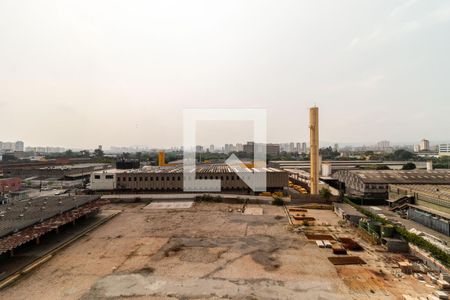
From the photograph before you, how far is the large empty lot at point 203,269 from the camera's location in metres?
13.5

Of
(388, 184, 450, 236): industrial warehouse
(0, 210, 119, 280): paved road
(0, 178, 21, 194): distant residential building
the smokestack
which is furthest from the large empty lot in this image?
(0, 178, 21, 194): distant residential building

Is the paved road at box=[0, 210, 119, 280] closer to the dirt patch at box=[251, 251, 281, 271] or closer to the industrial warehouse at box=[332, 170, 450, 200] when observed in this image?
the dirt patch at box=[251, 251, 281, 271]

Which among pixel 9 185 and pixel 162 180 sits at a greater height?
pixel 162 180

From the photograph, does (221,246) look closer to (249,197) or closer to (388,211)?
(249,197)

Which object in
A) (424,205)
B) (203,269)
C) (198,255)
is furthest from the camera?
(424,205)

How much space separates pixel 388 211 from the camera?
30859 mm

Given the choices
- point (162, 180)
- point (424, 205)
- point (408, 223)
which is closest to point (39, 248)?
point (162, 180)

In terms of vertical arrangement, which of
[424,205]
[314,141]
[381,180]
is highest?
[314,141]

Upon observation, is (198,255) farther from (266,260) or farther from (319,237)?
(319,237)

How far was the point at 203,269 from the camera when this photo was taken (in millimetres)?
16078

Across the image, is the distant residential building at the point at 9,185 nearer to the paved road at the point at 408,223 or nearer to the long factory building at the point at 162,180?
the long factory building at the point at 162,180

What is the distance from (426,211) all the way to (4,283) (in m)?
33.9

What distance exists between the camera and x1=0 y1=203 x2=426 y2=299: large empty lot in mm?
13523

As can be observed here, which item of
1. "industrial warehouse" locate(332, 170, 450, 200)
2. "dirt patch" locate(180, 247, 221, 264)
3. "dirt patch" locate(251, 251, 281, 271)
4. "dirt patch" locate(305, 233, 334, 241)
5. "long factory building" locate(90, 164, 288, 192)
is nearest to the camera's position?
"dirt patch" locate(251, 251, 281, 271)
